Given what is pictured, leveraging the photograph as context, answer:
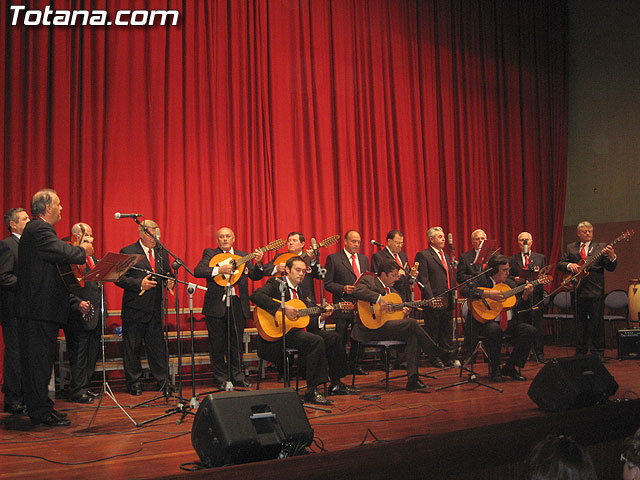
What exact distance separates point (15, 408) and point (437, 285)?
4.85m

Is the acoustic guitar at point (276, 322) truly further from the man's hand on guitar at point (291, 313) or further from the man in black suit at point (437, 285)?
the man in black suit at point (437, 285)

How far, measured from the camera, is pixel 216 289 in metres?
6.59

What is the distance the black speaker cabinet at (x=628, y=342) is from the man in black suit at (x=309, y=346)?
12.9 ft

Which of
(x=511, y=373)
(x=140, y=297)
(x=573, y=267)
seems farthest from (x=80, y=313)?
(x=573, y=267)

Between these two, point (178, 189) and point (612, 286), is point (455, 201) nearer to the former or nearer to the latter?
point (612, 286)

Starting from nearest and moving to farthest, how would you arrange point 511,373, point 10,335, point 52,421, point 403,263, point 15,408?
point 52,421
point 15,408
point 10,335
point 511,373
point 403,263

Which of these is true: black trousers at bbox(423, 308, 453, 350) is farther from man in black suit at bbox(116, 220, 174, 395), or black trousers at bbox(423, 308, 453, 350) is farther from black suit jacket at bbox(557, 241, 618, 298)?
man in black suit at bbox(116, 220, 174, 395)

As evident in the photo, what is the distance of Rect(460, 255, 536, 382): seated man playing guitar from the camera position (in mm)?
6440

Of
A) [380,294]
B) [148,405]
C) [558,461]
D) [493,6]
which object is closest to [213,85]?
[380,294]

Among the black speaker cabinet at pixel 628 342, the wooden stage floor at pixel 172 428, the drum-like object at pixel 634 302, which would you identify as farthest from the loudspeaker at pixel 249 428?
the drum-like object at pixel 634 302

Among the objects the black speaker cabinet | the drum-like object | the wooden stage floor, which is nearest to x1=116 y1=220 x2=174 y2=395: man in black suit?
the wooden stage floor

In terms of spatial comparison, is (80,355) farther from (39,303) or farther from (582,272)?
(582,272)

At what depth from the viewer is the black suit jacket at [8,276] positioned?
16.8ft

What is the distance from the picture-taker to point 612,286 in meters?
10.4
